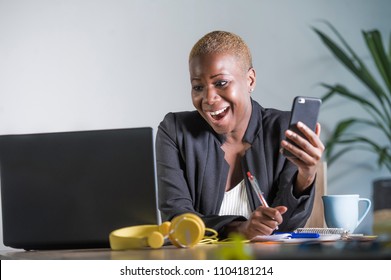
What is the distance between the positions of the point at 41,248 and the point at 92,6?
1.86 m

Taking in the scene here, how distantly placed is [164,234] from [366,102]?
63.0 inches

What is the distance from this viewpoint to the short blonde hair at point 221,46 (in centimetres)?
101

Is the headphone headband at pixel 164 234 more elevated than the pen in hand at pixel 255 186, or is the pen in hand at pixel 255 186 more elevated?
the pen in hand at pixel 255 186

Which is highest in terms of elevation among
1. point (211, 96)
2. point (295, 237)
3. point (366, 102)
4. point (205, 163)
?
point (366, 102)

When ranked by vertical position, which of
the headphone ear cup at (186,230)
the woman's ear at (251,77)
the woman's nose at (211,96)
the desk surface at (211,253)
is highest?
the woman's ear at (251,77)

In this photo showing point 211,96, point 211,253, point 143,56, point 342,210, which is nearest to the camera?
point 211,253

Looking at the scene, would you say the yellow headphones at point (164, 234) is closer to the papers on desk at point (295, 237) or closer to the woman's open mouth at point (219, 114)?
the papers on desk at point (295, 237)

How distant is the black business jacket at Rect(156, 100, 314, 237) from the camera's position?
1.04 m

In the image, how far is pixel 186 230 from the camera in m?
0.75

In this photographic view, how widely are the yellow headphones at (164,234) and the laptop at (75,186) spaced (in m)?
0.02

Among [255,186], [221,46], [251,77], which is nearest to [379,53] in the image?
[251,77]

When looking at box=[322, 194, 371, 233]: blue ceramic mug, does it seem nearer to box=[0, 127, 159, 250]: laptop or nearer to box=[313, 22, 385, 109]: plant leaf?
box=[0, 127, 159, 250]: laptop

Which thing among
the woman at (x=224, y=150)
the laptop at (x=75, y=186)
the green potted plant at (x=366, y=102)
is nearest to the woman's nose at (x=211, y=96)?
the woman at (x=224, y=150)

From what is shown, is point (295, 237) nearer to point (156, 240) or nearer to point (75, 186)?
point (156, 240)
